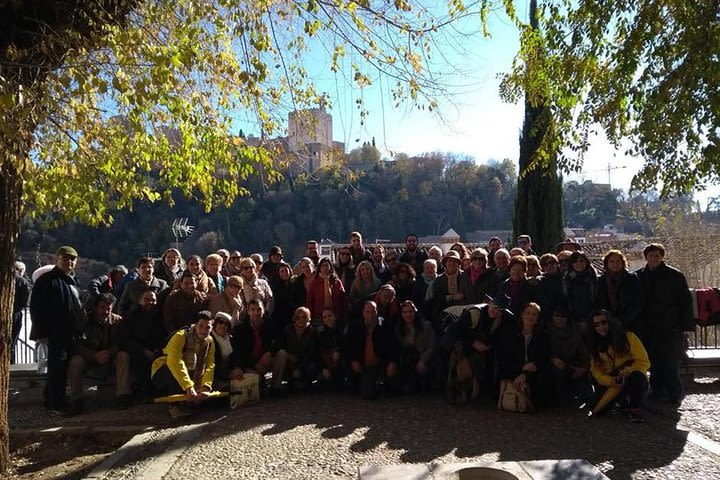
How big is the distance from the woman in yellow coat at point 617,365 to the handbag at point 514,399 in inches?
24.8

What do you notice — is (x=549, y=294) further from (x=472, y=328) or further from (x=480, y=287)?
(x=472, y=328)

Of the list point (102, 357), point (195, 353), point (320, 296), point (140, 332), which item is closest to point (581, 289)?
point (320, 296)

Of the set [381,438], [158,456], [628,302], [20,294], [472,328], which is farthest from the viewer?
[20,294]

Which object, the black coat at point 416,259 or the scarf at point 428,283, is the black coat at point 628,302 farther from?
the black coat at point 416,259

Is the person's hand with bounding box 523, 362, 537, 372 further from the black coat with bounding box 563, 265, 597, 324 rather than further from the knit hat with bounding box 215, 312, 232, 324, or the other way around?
the knit hat with bounding box 215, 312, 232, 324

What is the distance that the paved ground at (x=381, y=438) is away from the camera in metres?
4.29

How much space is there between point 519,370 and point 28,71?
5.28m

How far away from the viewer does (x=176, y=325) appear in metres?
6.49

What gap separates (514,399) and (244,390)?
2.88 metres

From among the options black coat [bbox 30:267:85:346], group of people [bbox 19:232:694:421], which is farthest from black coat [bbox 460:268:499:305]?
black coat [bbox 30:267:85:346]

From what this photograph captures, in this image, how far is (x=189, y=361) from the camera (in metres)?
6.04

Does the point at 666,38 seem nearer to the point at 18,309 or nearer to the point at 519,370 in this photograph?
the point at 519,370

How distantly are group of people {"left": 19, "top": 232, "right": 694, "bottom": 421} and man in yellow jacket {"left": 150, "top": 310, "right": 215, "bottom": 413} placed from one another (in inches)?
0.6

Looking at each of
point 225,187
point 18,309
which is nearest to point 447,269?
point 225,187
